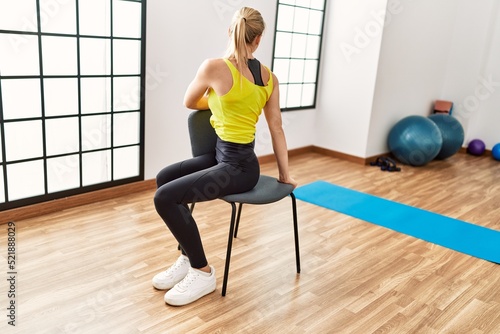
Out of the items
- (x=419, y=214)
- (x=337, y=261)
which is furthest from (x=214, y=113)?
(x=419, y=214)

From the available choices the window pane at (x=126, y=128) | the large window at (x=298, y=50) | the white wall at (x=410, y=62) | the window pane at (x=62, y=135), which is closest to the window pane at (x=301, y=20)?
the large window at (x=298, y=50)

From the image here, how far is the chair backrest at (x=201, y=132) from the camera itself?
2225mm

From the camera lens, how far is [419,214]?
11.2 feet

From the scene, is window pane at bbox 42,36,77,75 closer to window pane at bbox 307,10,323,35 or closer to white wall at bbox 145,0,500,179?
white wall at bbox 145,0,500,179

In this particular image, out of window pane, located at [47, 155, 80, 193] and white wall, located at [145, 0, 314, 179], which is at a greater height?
white wall, located at [145, 0, 314, 179]

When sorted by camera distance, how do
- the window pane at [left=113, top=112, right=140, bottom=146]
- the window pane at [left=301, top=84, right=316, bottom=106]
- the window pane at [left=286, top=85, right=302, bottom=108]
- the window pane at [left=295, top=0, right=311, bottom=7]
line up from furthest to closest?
1. the window pane at [left=301, top=84, right=316, bottom=106]
2. the window pane at [left=286, top=85, right=302, bottom=108]
3. the window pane at [left=295, top=0, right=311, bottom=7]
4. the window pane at [left=113, top=112, right=140, bottom=146]

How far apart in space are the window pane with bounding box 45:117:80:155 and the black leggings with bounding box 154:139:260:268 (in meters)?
1.04

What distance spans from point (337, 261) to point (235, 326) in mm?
873

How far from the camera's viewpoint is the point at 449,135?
15.8 ft

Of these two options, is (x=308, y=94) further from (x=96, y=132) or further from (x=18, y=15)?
(x=18, y=15)

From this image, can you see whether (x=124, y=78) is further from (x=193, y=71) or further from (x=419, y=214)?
(x=419, y=214)

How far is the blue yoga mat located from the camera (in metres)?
2.93

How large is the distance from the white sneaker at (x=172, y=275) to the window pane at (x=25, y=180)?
115 cm

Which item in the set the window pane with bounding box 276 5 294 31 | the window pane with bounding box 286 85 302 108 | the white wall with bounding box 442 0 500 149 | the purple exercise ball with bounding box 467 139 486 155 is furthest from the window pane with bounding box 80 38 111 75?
the purple exercise ball with bounding box 467 139 486 155
